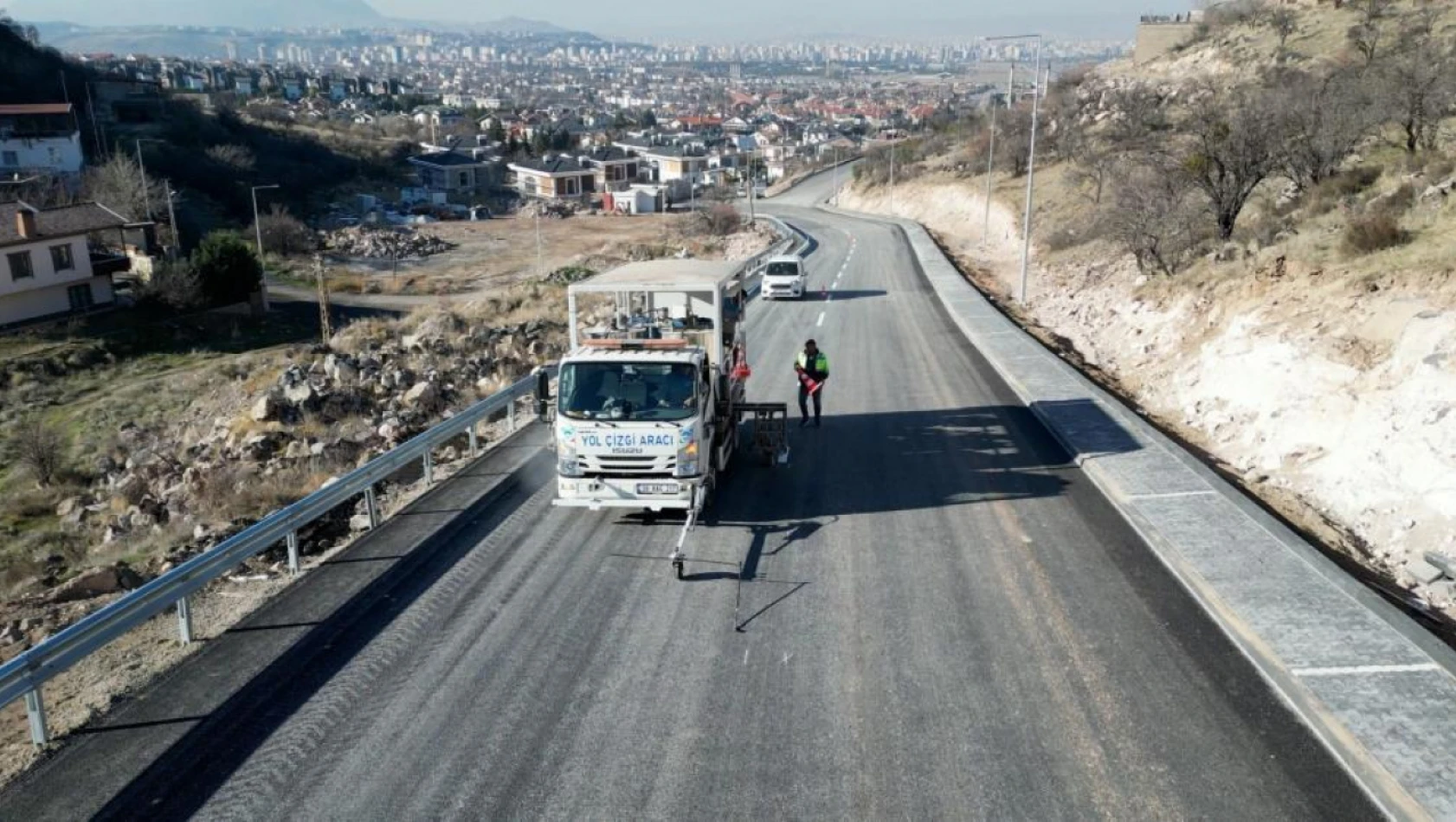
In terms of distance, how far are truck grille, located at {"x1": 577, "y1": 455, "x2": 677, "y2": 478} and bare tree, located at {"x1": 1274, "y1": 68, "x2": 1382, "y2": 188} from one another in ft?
77.4

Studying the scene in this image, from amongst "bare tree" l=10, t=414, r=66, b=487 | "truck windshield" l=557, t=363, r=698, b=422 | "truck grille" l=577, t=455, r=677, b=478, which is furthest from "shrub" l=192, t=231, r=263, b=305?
"truck grille" l=577, t=455, r=677, b=478

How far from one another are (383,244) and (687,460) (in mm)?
69275

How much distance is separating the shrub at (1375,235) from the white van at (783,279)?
56.2 feet

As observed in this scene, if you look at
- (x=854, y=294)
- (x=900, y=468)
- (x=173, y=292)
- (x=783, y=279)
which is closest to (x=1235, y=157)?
(x=854, y=294)

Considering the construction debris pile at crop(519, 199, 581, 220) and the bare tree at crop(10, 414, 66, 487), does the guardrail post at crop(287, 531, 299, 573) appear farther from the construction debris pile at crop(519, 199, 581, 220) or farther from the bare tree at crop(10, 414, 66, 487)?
the construction debris pile at crop(519, 199, 581, 220)

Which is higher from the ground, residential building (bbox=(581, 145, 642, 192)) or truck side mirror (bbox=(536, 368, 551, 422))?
truck side mirror (bbox=(536, 368, 551, 422))

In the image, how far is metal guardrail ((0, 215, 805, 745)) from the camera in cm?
808

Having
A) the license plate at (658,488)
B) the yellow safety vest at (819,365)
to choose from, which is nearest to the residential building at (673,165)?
the yellow safety vest at (819,365)

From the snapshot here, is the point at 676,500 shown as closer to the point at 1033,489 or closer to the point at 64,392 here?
the point at 1033,489

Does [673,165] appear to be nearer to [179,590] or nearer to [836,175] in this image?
[836,175]

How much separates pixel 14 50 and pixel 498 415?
118 metres

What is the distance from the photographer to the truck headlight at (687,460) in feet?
41.2

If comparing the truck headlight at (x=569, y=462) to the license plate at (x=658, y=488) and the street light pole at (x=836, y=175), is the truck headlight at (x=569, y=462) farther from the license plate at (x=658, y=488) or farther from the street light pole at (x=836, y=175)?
the street light pole at (x=836, y=175)

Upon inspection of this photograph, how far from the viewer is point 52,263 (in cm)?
4734
